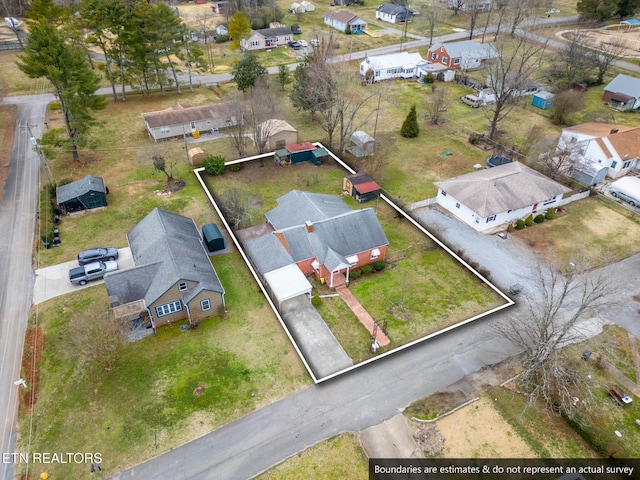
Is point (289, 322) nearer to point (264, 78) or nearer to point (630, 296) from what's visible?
point (630, 296)

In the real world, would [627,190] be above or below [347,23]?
below

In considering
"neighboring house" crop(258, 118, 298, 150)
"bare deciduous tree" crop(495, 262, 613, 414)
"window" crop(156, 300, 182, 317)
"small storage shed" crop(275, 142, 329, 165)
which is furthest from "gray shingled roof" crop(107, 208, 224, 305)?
"bare deciduous tree" crop(495, 262, 613, 414)

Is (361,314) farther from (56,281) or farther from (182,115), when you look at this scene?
(182,115)

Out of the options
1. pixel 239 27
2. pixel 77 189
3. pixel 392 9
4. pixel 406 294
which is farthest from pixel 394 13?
pixel 406 294

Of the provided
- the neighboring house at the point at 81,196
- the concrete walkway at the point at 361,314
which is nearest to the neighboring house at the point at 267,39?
the neighboring house at the point at 81,196

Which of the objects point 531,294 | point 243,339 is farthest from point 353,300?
point 531,294

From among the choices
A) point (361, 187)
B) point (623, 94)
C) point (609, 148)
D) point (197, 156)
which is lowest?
point (361, 187)

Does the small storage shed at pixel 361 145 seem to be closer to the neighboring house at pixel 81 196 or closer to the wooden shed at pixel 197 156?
the wooden shed at pixel 197 156
